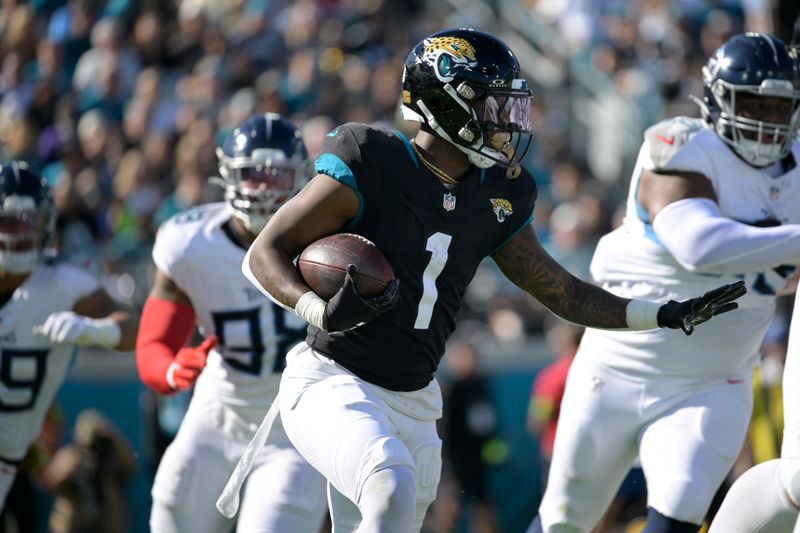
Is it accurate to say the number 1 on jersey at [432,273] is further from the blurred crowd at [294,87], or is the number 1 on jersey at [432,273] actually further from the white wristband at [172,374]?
the blurred crowd at [294,87]

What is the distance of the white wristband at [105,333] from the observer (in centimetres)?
573

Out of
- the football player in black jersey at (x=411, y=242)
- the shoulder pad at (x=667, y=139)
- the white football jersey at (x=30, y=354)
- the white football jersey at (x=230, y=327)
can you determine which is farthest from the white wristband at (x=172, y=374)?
the shoulder pad at (x=667, y=139)

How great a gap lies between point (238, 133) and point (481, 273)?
403 cm

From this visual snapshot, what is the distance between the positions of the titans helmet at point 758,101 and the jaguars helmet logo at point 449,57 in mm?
1293

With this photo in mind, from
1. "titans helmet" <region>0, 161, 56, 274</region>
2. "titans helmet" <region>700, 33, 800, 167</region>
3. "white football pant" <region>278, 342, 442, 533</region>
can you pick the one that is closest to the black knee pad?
"white football pant" <region>278, 342, 442, 533</region>

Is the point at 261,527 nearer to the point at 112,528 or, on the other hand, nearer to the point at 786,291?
the point at 786,291

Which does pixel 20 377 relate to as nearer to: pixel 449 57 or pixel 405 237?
pixel 405 237

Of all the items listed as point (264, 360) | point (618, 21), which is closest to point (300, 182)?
point (264, 360)

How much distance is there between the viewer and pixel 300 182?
18.4 ft

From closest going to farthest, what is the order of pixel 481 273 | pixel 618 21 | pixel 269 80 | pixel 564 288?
pixel 564 288 < pixel 481 273 < pixel 269 80 < pixel 618 21

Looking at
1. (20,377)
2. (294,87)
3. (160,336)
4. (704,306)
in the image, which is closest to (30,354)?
(20,377)

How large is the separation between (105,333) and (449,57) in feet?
7.43

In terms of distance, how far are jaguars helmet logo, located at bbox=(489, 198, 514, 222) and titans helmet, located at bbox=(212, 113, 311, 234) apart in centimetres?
137

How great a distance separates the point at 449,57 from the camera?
13.6 ft
